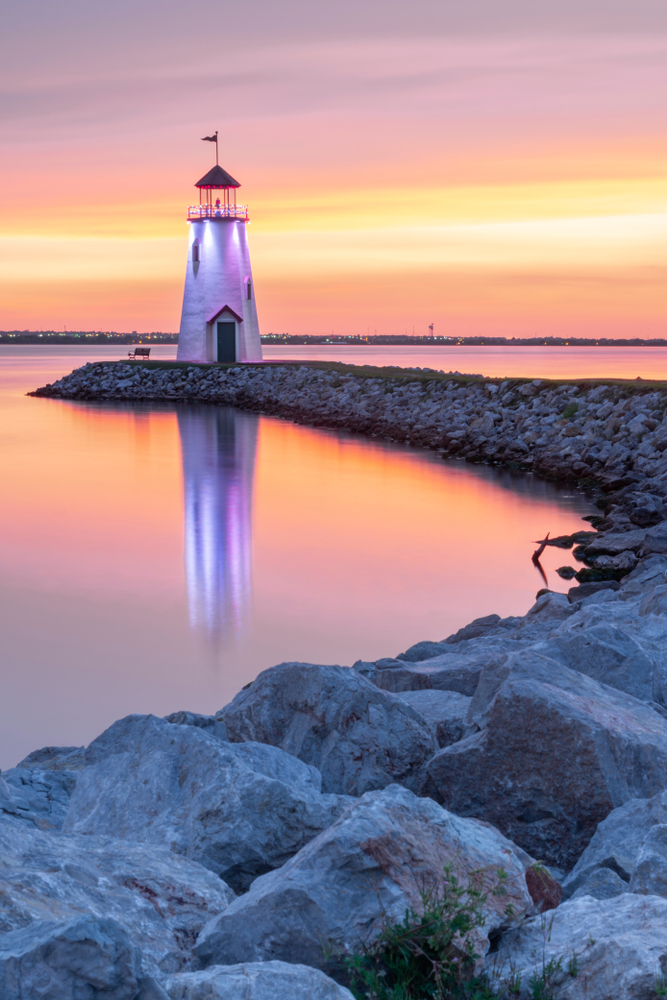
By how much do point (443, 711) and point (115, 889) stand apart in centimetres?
244

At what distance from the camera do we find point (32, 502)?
18781 millimetres

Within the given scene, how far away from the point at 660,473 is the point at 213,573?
28.8 ft

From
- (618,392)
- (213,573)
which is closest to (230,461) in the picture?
(618,392)

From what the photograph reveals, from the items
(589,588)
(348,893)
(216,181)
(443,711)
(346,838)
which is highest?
(216,181)

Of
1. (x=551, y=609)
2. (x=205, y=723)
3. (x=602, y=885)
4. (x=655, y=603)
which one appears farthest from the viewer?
(x=551, y=609)

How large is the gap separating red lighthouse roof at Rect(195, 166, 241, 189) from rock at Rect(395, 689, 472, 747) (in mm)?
40104

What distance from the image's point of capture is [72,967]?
201 cm

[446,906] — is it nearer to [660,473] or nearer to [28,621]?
[28,621]

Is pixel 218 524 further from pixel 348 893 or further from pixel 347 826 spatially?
pixel 348 893

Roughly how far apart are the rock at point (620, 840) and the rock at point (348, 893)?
0.58m

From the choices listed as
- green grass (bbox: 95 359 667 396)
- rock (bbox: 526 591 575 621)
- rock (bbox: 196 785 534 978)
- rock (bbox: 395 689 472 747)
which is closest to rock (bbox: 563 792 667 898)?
rock (bbox: 196 785 534 978)

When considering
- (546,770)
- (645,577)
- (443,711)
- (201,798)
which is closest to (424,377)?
(645,577)

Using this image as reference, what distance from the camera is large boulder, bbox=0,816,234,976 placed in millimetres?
2523

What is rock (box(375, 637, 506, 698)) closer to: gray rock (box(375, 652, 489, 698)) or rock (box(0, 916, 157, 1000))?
gray rock (box(375, 652, 489, 698))
